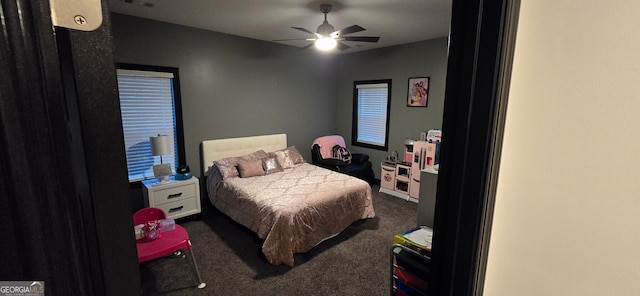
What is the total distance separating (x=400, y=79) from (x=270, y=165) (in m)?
2.62

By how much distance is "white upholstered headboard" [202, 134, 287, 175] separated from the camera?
4.06m

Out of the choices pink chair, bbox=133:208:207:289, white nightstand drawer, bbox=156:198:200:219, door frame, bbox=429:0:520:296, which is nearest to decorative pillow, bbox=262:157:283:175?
white nightstand drawer, bbox=156:198:200:219

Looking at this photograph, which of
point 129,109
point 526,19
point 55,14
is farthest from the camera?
point 129,109

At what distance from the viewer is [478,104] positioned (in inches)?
34.0

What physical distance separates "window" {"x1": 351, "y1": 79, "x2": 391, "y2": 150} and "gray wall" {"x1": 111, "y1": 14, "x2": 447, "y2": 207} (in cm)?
13

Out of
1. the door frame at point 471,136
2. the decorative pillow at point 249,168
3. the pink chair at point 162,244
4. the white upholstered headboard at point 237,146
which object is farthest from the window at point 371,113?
the door frame at point 471,136

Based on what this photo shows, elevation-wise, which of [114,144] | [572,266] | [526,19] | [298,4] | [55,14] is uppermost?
[298,4]

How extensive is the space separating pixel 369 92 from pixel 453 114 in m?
4.57

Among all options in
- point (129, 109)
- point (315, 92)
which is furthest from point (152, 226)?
point (315, 92)

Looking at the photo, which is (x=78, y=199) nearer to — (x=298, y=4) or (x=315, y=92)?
(x=298, y=4)

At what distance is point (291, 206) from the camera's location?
2789 millimetres

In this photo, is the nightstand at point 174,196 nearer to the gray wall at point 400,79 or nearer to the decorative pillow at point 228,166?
the decorative pillow at point 228,166

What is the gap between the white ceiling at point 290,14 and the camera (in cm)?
286

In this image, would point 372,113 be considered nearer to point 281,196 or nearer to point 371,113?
point 371,113
